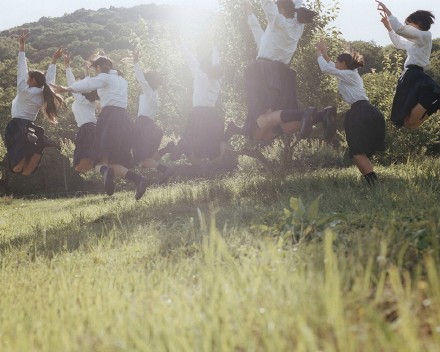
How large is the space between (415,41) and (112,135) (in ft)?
14.3

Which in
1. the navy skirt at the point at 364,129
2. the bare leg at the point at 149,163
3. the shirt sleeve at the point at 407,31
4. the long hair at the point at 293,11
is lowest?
the bare leg at the point at 149,163

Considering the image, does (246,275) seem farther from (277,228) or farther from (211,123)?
(211,123)

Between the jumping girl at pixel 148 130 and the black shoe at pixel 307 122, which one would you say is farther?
the jumping girl at pixel 148 130

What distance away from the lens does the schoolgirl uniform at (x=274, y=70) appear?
20.6 feet

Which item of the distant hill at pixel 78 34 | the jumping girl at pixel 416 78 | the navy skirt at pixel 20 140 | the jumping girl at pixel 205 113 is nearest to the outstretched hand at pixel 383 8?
the jumping girl at pixel 416 78

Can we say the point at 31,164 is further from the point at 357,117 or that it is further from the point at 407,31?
the point at 407,31

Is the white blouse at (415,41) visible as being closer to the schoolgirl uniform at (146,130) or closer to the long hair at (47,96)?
the schoolgirl uniform at (146,130)

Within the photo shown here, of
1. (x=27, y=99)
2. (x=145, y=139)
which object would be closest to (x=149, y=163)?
(x=145, y=139)

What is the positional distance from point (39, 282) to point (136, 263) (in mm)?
619

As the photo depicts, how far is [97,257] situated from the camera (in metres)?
3.53

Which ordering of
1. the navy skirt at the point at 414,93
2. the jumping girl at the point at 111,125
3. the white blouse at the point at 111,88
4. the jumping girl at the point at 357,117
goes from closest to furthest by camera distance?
the navy skirt at the point at 414,93 → the jumping girl at the point at 357,117 → the white blouse at the point at 111,88 → the jumping girl at the point at 111,125

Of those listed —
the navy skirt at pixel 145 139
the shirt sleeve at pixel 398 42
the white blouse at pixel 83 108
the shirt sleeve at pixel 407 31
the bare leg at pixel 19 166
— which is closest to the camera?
the shirt sleeve at pixel 407 31

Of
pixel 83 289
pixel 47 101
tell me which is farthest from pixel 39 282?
pixel 47 101

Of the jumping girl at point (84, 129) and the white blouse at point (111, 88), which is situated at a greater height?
the white blouse at point (111, 88)
